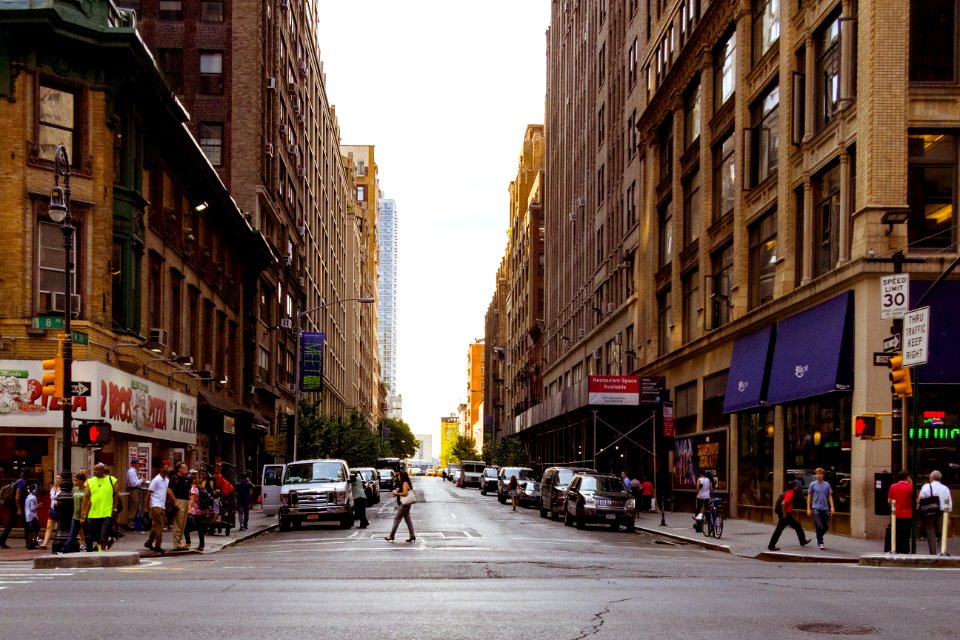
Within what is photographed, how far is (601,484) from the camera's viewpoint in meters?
36.8

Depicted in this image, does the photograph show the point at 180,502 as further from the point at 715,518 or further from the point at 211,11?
the point at 211,11

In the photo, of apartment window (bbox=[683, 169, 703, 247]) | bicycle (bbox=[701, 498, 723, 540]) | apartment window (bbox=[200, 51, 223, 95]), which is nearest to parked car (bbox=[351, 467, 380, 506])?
apartment window (bbox=[683, 169, 703, 247])

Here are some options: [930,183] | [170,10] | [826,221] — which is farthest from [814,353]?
[170,10]

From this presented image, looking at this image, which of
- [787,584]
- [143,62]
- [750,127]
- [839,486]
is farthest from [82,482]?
[750,127]

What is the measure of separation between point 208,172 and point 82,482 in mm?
20173

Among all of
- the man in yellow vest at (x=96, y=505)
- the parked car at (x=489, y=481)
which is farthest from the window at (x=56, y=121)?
the parked car at (x=489, y=481)

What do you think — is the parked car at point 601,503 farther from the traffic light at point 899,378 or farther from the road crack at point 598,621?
the road crack at point 598,621

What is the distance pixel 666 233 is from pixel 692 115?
6.63m

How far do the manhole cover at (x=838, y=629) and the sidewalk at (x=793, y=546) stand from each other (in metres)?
10.7

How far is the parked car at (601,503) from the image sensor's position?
1398 inches

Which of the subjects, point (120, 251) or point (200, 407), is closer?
point (120, 251)

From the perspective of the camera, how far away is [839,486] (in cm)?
3027

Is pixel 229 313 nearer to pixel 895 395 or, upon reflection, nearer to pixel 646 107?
pixel 646 107

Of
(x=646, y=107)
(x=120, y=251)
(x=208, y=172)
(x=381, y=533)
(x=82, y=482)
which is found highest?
(x=646, y=107)
